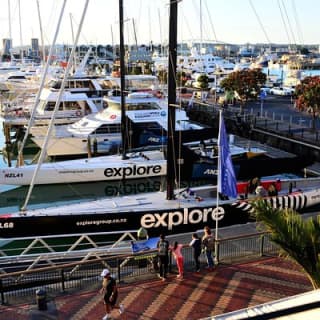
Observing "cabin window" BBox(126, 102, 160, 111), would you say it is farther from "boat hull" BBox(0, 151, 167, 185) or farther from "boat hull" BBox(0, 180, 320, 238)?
"boat hull" BBox(0, 180, 320, 238)

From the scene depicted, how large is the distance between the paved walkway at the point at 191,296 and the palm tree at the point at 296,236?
8.56 ft

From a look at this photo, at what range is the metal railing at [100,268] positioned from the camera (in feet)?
40.0

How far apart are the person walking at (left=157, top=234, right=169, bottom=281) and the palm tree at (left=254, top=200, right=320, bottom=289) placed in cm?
398

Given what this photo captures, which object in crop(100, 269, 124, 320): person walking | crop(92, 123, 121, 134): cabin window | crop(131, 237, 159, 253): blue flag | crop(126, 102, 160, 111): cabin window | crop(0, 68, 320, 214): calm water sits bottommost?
crop(0, 68, 320, 214): calm water

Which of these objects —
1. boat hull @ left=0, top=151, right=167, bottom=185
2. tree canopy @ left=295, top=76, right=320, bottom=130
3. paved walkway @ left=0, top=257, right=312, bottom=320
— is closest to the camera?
paved walkway @ left=0, top=257, right=312, bottom=320

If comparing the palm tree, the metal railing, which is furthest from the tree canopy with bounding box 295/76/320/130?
the palm tree

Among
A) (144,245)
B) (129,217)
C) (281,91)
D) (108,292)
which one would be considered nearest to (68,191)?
(129,217)

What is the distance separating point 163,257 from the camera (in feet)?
41.5

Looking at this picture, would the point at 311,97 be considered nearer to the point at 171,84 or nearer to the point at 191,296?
the point at 171,84

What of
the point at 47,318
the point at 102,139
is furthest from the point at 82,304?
the point at 102,139

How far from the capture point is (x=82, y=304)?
1137cm

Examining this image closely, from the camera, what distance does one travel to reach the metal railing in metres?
12.2

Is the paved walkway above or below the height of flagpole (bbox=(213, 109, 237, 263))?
below

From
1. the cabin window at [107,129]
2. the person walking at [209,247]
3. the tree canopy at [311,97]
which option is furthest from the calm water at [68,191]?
the person walking at [209,247]
